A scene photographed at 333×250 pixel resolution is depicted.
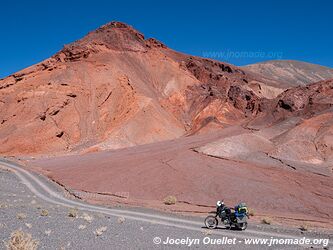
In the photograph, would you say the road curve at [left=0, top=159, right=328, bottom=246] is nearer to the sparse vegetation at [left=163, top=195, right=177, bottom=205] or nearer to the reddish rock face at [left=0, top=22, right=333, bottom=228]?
the reddish rock face at [left=0, top=22, right=333, bottom=228]

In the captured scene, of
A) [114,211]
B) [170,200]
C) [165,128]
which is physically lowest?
[114,211]

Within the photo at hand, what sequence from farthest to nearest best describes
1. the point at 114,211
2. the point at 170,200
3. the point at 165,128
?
the point at 165,128, the point at 170,200, the point at 114,211

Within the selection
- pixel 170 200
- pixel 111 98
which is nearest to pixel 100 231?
pixel 170 200

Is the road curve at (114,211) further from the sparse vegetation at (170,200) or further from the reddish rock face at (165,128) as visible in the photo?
the sparse vegetation at (170,200)

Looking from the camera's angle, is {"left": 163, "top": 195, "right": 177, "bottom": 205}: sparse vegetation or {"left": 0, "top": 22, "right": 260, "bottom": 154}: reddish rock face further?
{"left": 0, "top": 22, "right": 260, "bottom": 154}: reddish rock face

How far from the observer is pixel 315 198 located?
84.0 feet

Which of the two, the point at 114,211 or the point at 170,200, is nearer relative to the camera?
the point at 114,211

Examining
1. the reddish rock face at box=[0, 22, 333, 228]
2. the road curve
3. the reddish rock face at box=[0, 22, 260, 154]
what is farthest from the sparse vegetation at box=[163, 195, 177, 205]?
the reddish rock face at box=[0, 22, 260, 154]

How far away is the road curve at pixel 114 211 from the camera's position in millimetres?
14977

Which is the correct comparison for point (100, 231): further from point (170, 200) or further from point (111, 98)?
point (111, 98)

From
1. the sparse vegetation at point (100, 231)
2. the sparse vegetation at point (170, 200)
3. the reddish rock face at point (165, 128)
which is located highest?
the reddish rock face at point (165, 128)

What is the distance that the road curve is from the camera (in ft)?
49.1

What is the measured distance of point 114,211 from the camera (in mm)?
21734

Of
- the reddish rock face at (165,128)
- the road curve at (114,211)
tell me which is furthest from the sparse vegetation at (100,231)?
the reddish rock face at (165,128)
